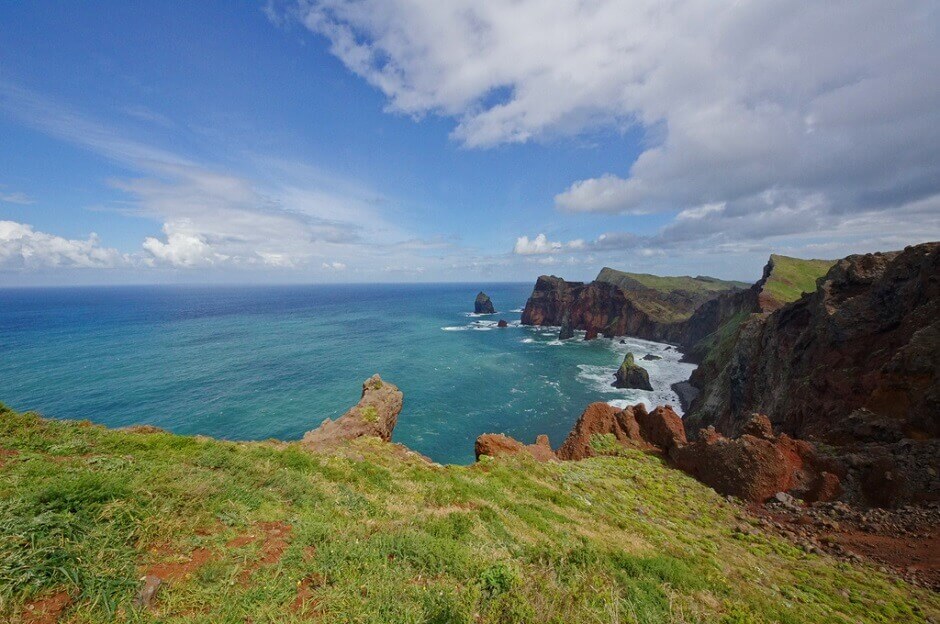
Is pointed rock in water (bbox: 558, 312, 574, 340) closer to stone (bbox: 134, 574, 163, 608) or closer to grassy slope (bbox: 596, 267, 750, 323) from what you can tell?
grassy slope (bbox: 596, 267, 750, 323)

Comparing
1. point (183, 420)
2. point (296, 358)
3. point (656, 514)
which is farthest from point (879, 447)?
point (296, 358)

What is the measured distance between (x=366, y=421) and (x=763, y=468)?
2536 cm

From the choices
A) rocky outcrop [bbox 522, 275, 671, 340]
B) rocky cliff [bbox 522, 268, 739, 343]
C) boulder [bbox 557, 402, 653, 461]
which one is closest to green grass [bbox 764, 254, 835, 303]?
rocky cliff [bbox 522, 268, 739, 343]

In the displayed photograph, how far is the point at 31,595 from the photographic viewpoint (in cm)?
536

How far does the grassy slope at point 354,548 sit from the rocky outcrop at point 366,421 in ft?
17.1

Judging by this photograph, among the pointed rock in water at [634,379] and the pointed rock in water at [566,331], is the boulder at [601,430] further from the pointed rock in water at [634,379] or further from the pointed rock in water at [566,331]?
the pointed rock in water at [566,331]

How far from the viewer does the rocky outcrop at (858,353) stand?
21.0m

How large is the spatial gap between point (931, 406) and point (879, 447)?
372cm

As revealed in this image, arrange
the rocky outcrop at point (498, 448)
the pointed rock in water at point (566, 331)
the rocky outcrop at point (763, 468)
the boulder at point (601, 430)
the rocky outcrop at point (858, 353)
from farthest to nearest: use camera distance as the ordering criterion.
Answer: the pointed rock in water at point (566, 331) → the boulder at point (601, 430) → the rocky outcrop at point (498, 448) → the rocky outcrop at point (858, 353) → the rocky outcrop at point (763, 468)

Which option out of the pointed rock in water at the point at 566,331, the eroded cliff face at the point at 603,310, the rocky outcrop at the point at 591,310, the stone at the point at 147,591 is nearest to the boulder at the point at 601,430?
the stone at the point at 147,591

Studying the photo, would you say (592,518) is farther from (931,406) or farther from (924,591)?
(931,406)

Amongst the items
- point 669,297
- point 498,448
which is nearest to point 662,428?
point 498,448

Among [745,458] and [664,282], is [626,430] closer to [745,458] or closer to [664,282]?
[745,458]

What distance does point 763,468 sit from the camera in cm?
2020
